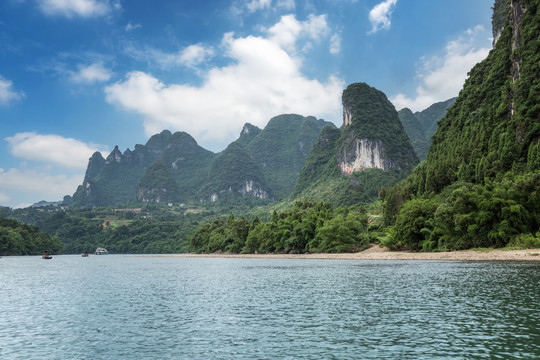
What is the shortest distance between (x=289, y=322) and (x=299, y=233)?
85.6m

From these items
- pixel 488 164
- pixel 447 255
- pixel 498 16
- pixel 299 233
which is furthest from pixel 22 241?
pixel 498 16

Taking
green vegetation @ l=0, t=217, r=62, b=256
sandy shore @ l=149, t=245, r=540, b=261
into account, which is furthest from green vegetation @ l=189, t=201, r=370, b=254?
green vegetation @ l=0, t=217, r=62, b=256

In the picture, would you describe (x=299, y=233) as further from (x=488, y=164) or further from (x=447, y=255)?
(x=488, y=164)

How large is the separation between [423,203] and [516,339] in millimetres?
65408

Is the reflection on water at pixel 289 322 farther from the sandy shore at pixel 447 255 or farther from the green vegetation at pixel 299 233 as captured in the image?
the green vegetation at pixel 299 233

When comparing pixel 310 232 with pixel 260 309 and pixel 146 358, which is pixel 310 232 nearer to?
pixel 260 309

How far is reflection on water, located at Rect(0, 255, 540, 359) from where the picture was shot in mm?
16047

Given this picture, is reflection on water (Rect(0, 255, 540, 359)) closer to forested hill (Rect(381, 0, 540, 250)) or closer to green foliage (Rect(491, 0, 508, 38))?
forested hill (Rect(381, 0, 540, 250))

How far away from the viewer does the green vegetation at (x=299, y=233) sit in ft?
315

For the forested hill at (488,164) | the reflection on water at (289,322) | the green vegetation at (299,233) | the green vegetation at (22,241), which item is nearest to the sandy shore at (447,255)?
the forested hill at (488,164)

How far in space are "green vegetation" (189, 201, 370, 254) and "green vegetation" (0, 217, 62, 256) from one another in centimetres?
7063

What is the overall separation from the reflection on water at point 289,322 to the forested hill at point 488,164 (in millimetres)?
28303

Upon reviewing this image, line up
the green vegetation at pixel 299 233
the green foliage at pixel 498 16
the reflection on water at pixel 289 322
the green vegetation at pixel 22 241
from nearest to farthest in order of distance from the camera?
the reflection on water at pixel 289 322 → the green vegetation at pixel 299 233 → the green vegetation at pixel 22 241 → the green foliage at pixel 498 16

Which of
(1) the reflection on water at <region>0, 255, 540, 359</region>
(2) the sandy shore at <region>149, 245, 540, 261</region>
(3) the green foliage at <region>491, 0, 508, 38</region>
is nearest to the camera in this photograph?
(1) the reflection on water at <region>0, 255, 540, 359</region>
